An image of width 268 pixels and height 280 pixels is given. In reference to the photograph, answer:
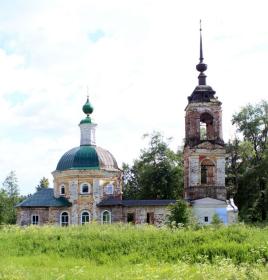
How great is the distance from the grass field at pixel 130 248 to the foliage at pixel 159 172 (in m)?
21.3

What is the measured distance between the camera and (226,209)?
31766 mm

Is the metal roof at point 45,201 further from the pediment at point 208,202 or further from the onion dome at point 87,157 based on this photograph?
the pediment at point 208,202

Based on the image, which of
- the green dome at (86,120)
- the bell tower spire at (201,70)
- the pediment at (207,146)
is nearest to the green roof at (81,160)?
the green dome at (86,120)

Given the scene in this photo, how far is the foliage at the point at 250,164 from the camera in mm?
38250

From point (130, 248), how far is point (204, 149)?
15.8m

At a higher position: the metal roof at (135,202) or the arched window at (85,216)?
the metal roof at (135,202)

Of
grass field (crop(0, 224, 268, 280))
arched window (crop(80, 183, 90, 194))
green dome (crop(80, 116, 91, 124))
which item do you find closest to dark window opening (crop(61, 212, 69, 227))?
arched window (crop(80, 183, 90, 194))

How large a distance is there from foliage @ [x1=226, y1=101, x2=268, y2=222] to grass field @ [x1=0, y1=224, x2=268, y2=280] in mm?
18968

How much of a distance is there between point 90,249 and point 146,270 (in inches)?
182

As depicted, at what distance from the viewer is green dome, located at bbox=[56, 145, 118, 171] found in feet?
110

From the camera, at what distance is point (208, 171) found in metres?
33.2

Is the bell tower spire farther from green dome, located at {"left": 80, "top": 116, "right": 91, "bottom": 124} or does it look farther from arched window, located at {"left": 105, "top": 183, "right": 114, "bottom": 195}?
arched window, located at {"left": 105, "top": 183, "right": 114, "bottom": 195}

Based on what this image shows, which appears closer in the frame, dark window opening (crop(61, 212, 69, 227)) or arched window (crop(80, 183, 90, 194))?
dark window opening (crop(61, 212, 69, 227))

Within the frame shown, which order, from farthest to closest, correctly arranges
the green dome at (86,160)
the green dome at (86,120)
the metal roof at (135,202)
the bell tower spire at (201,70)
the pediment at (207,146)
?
the green dome at (86,120) < the bell tower spire at (201,70) < the green dome at (86,160) < the pediment at (207,146) < the metal roof at (135,202)
